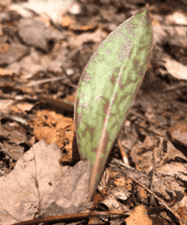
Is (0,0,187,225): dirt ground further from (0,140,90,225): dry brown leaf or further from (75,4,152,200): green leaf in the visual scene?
(75,4,152,200): green leaf

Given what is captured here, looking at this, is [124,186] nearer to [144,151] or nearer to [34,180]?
[144,151]

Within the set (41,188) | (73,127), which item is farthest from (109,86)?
(41,188)

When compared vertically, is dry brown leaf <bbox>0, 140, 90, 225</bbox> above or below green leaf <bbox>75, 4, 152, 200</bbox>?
below

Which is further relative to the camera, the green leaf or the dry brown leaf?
the green leaf

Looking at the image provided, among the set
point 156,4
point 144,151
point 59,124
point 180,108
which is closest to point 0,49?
point 59,124

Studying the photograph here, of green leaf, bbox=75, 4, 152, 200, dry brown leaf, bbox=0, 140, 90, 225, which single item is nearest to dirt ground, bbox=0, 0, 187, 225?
dry brown leaf, bbox=0, 140, 90, 225

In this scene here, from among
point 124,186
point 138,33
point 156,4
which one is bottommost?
point 124,186

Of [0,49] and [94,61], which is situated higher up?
[94,61]

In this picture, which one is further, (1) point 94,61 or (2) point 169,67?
(2) point 169,67
